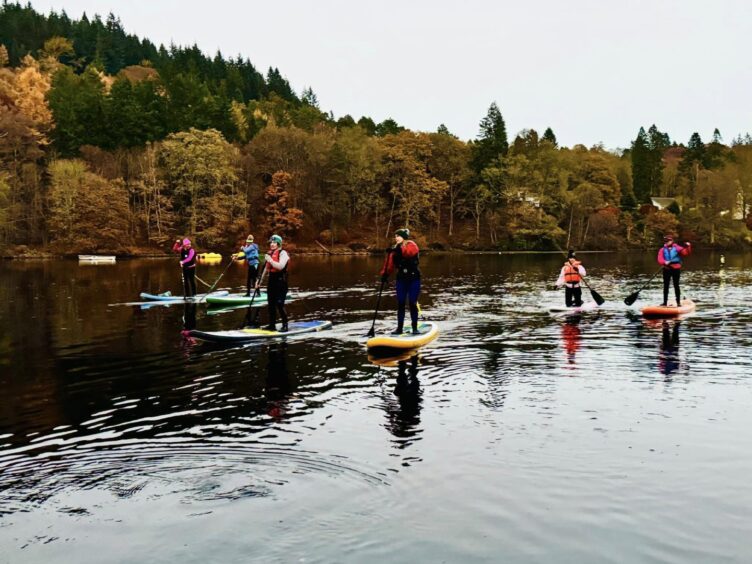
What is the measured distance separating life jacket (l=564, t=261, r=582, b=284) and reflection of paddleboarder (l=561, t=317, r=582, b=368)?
2299mm

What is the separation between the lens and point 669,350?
57.0 feet

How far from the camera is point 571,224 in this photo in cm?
10838

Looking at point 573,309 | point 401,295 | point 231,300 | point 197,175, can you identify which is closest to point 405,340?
point 401,295

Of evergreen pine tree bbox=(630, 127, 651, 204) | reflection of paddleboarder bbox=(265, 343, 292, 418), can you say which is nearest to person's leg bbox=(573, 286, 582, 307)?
reflection of paddleboarder bbox=(265, 343, 292, 418)

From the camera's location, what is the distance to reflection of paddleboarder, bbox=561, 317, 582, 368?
1697 cm

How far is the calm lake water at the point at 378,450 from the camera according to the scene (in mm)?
6898

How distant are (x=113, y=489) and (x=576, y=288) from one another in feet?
70.1

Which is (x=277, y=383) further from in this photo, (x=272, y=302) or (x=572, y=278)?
(x=572, y=278)

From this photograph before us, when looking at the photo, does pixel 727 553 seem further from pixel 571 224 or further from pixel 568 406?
pixel 571 224

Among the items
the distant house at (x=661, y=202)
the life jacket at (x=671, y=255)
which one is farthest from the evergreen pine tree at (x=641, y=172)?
the life jacket at (x=671, y=255)

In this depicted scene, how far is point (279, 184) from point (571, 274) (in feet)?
263

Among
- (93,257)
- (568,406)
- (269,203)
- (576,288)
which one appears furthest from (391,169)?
(568,406)

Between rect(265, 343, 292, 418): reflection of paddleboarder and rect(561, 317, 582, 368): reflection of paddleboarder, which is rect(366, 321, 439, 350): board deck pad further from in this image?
rect(561, 317, 582, 368): reflection of paddleboarder

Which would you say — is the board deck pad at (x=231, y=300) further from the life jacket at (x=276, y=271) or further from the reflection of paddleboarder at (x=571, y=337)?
the reflection of paddleboarder at (x=571, y=337)
